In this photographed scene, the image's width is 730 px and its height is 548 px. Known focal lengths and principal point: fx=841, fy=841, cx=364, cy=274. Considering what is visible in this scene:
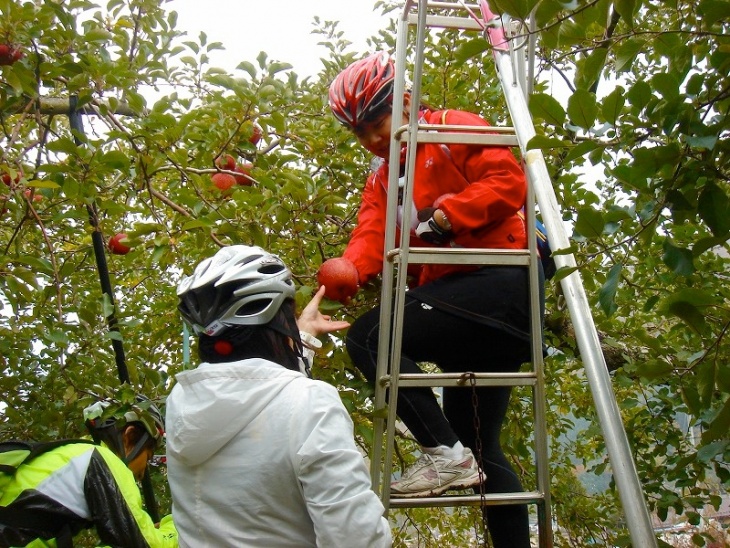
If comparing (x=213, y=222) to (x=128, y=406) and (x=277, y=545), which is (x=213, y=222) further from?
(x=277, y=545)

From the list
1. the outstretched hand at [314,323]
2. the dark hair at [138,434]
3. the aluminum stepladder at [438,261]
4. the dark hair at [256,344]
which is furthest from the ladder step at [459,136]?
the dark hair at [138,434]

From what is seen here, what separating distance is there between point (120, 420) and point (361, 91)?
1506 mm

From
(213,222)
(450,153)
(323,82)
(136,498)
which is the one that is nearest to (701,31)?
(450,153)

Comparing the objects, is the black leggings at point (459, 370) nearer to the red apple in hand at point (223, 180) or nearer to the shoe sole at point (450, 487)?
the shoe sole at point (450, 487)

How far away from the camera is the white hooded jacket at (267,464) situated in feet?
5.07

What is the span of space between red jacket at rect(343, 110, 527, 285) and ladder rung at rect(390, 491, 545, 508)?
25.6 inches

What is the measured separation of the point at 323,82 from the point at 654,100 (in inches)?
96.9

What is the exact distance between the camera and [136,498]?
9.16 feet

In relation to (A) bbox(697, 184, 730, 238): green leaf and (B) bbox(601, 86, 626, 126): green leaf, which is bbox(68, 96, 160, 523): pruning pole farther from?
(A) bbox(697, 184, 730, 238): green leaf

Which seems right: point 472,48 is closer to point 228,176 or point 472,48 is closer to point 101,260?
point 228,176

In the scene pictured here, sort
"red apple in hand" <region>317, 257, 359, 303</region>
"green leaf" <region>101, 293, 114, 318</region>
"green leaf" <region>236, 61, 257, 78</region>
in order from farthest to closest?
"green leaf" <region>101, 293, 114, 318</region> → "green leaf" <region>236, 61, 257, 78</region> → "red apple in hand" <region>317, 257, 359, 303</region>

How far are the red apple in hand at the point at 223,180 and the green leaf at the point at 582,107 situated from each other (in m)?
1.84

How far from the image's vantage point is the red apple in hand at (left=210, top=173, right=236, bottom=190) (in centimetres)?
310

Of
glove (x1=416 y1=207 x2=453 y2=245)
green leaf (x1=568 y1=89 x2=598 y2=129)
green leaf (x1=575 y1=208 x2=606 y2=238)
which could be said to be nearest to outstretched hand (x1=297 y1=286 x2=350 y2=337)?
glove (x1=416 y1=207 x2=453 y2=245)
